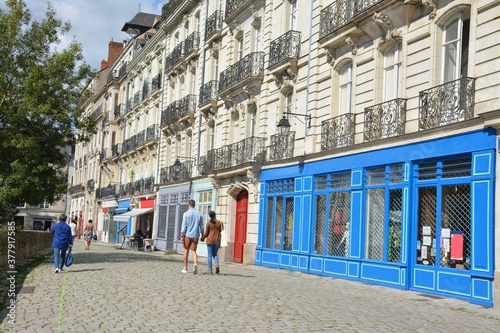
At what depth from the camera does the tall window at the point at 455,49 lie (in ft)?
46.5

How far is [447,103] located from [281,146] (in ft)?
29.4

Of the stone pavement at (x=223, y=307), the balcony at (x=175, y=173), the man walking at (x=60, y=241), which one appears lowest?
the stone pavement at (x=223, y=307)

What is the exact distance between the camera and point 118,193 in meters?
49.9

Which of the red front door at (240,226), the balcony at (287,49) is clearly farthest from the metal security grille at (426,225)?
the red front door at (240,226)

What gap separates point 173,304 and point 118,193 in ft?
133

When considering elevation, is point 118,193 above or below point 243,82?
below

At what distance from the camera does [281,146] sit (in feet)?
73.4

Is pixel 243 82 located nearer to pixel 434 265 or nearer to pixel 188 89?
pixel 188 89

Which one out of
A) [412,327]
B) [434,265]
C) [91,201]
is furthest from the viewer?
[91,201]

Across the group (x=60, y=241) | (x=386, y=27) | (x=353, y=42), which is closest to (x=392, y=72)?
(x=386, y=27)

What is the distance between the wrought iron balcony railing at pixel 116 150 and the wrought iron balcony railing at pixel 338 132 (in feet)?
111

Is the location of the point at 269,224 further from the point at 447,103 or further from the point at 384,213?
the point at 447,103

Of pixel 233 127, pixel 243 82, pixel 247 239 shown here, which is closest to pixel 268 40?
pixel 243 82

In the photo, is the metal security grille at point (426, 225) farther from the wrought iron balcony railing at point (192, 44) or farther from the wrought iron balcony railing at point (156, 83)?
the wrought iron balcony railing at point (156, 83)
